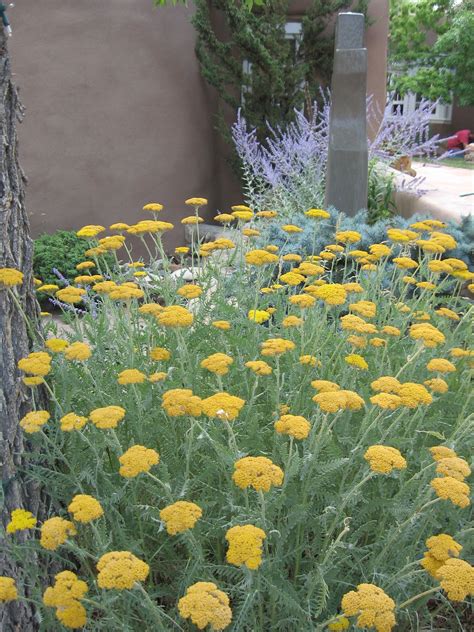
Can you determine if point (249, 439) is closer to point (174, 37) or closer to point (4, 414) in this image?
point (4, 414)

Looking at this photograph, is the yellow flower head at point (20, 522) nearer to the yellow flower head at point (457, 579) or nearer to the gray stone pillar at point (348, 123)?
the yellow flower head at point (457, 579)

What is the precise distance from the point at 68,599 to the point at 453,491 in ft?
2.73

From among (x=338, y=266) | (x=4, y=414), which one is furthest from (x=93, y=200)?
(x=4, y=414)

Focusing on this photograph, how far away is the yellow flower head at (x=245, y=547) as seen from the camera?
1.26 meters

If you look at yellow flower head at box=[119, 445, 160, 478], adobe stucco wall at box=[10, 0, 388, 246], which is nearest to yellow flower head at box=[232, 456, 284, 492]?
yellow flower head at box=[119, 445, 160, 478]

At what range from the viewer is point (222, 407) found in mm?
1562

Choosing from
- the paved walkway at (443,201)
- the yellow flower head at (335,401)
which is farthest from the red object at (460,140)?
the yellow flower head at (335,401)

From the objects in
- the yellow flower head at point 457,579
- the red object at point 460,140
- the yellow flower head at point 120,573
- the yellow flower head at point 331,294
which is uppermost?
the red object at point 460,140

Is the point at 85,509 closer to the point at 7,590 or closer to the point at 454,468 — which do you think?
the point at 7,590

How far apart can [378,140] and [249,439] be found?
19.2 ft

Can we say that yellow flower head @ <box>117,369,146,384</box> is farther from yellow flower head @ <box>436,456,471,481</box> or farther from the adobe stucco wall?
the adobe stucco wall

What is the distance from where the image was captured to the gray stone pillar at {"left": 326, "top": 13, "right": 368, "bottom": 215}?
5.34 meters

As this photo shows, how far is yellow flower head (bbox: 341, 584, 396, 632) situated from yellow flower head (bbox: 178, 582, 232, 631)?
259 mm

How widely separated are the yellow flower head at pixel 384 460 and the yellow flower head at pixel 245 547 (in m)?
0.31
